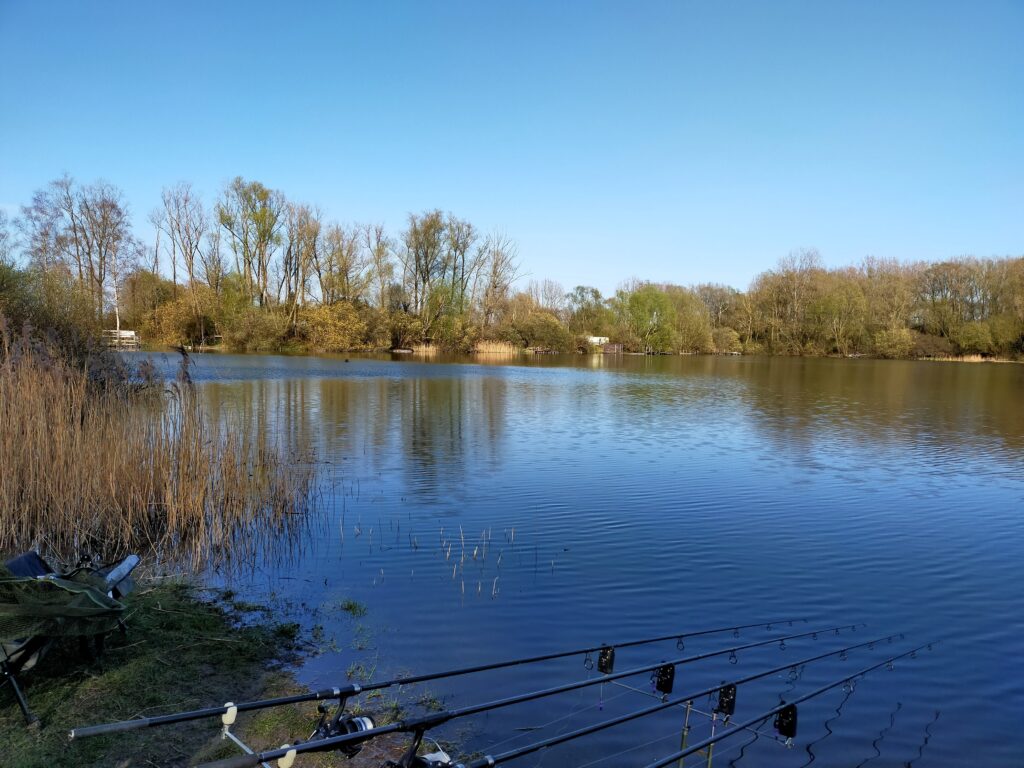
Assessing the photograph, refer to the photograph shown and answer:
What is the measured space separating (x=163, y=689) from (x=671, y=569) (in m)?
4.83

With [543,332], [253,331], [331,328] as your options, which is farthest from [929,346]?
[253,331]

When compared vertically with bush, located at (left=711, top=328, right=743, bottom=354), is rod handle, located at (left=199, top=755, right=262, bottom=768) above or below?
below

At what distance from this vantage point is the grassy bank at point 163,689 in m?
3.26

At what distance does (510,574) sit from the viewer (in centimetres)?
680

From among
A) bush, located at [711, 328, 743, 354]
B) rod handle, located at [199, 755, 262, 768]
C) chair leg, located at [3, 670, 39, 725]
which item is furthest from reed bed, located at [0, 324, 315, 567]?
bush, located at [711, 328, 743, 354]

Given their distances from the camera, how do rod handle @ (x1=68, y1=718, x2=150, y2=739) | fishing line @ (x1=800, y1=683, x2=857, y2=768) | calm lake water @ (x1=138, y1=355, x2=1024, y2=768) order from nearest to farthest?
rod handle @ (x1=68, y1=718, x2=150, y2=739) < fishing line @ (x1=800, y1=683, x2=857, y2=768) < calm lake water @ (x1=138, y1=355, x2=1024, y2=768)

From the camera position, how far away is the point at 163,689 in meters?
3.91

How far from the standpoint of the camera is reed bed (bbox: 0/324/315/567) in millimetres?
6289

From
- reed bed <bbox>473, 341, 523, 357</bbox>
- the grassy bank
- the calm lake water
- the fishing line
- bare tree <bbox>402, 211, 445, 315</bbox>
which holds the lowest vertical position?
the fishing line

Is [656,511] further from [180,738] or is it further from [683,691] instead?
[180,738]

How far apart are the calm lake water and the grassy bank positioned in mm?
369

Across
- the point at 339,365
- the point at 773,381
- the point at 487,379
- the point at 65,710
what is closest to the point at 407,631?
the point at 65,710

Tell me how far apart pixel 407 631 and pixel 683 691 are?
208 cm

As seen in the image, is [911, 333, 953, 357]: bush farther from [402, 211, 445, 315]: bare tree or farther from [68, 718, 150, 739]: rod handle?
[68, 718, 150, 739]: rod handle
